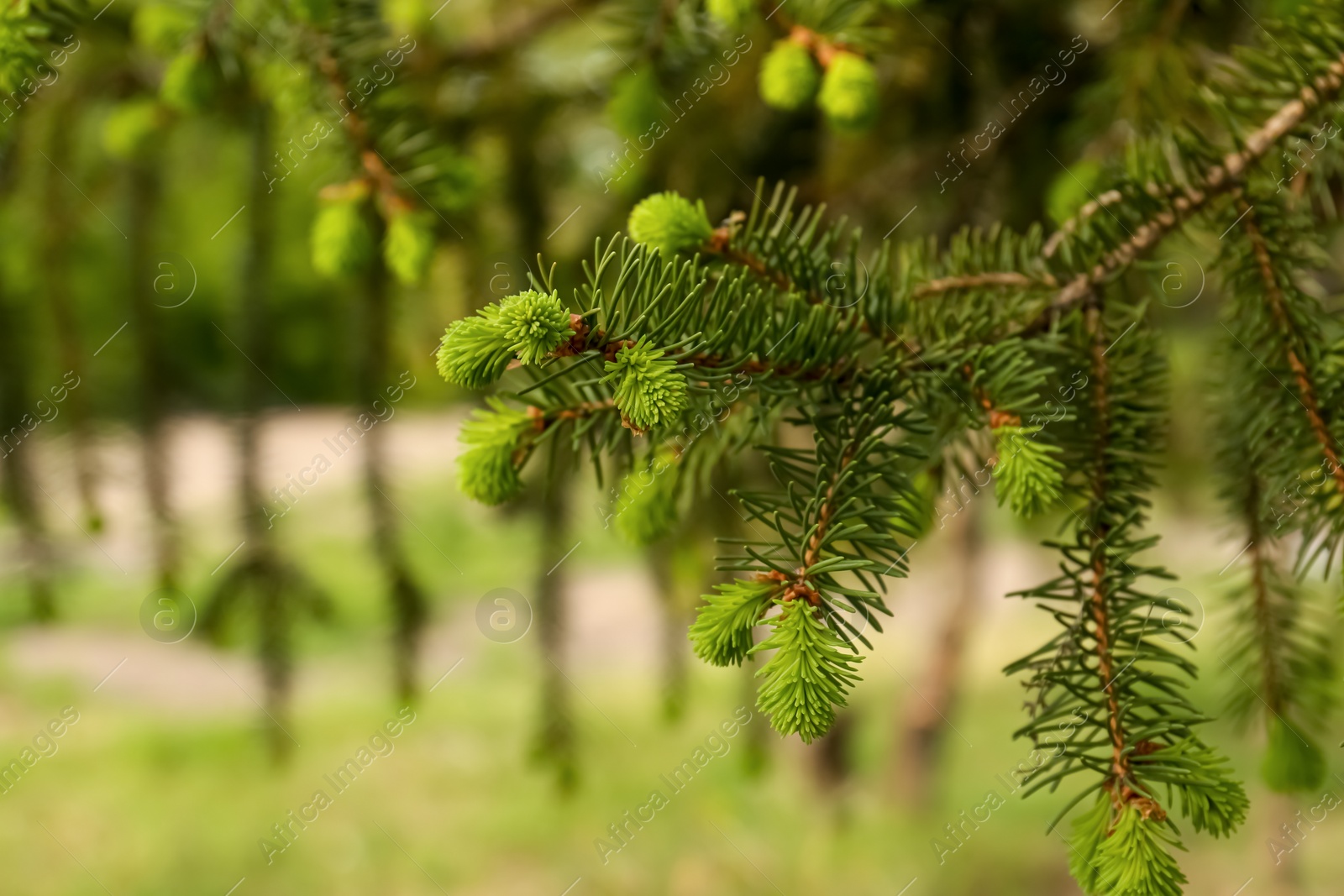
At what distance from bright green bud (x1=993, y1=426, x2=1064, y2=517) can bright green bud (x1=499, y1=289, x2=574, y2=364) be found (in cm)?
20

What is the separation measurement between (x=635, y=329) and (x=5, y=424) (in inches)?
31.7

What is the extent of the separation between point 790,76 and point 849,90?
0.12 ft

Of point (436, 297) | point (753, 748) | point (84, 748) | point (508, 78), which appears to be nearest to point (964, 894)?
point (753, 748)

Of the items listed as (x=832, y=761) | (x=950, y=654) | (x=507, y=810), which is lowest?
(x=507, y=810)

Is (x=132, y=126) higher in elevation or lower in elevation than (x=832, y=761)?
higher

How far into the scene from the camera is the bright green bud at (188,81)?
1.84 feet

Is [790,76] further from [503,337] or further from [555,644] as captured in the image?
[555,644]

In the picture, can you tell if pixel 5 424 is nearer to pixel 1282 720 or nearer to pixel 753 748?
pixel 753 748

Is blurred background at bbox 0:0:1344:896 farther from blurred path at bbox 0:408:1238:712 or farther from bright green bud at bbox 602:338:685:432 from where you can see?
blurred path at bbox 0:408:1238:712

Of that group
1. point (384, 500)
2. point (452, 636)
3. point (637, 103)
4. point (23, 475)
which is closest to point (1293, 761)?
point (637, 103)

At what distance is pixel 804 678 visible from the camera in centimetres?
33

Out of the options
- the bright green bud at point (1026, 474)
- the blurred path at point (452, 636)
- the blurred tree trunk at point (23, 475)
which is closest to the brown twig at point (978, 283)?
the bright green bud at point (1026, 474)

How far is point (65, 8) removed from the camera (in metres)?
0.49

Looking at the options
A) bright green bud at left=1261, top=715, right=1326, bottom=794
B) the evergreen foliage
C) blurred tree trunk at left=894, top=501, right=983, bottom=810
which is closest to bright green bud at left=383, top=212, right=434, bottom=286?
the evergreen foliage
